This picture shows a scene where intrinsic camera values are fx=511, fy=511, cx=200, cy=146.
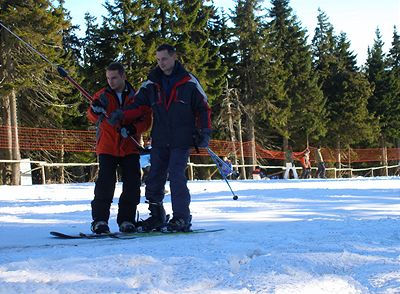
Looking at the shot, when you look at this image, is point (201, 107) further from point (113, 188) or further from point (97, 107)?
point (113, 188)

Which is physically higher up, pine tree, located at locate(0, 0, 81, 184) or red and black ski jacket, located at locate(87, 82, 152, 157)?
pine tree, located at locate(0, 0, 81, 184)

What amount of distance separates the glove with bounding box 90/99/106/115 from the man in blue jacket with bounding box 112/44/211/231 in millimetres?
224

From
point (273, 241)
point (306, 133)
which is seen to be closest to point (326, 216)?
point (273, 241)

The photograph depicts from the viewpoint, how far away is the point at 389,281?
2.39 meters

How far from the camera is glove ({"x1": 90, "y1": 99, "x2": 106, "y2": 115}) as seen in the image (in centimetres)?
457

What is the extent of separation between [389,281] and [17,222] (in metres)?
3.98

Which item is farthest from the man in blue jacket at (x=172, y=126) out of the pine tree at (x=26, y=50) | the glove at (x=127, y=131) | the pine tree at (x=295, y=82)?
the pine tree at (x=295, y=82)

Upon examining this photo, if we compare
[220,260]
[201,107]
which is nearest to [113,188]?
[201,107]

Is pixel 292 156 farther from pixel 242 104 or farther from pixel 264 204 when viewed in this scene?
pixel 264 204

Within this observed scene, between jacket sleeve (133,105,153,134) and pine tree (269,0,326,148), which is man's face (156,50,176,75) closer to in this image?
jacket sleeve (133,105,153,134)

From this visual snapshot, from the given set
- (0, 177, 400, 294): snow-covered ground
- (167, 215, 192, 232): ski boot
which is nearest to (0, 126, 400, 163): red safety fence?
(167, 215, 192, 232): ski boot

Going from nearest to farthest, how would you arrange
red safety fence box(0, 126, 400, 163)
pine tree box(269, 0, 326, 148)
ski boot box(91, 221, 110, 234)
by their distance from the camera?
ski boot box(91, 221, 110, 234) → red safety fence box(0, 126, 400, 163) → pine tree box(269, 0, 326, 148)

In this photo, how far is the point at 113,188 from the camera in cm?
464

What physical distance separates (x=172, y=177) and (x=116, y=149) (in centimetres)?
58
